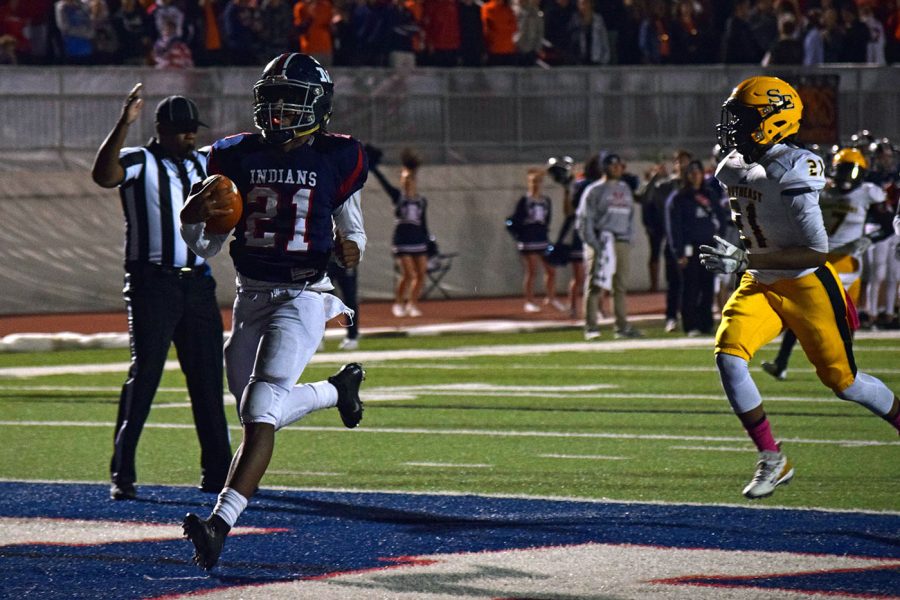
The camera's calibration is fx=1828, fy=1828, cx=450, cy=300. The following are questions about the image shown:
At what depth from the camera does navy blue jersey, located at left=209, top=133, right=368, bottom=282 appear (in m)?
7.02

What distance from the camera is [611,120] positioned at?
26.1m

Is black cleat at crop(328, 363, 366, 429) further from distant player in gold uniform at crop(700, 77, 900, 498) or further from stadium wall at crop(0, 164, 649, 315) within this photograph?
stadium wall at crop(0, 164, 649, 315)

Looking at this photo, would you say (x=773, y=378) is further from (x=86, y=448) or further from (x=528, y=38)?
(x=528, y=38)

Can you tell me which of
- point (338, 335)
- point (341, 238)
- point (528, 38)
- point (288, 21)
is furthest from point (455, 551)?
point (528, 38)

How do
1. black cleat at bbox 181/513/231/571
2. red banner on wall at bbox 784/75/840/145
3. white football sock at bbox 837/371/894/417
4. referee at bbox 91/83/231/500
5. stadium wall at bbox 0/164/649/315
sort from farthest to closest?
red banner on wall at bbox 784/75/840/145
stadium wall at bbox 0/164/649/315
referee at bbox 91/83/231/500
white football sock at bbox 837/371/894/417
black cleat at bbox 181/513/231/571

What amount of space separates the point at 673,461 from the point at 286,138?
141 inches

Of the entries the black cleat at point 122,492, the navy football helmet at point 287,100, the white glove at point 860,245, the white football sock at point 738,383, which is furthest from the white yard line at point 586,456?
the white glove at point 860,245

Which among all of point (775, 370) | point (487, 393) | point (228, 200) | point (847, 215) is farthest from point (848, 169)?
point (228, 200)

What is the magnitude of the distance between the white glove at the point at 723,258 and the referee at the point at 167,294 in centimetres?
237

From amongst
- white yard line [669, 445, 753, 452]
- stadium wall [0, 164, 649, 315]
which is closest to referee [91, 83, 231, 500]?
white yard line [669, 445, 753, 452]

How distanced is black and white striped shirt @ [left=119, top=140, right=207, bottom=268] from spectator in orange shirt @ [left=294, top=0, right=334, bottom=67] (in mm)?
15332

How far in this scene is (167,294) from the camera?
28.9ft

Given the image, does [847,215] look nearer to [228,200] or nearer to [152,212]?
[152,212]

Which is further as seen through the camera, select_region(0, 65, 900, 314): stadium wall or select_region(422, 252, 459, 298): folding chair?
select_region(422, 252, 459, 298): folding chair
